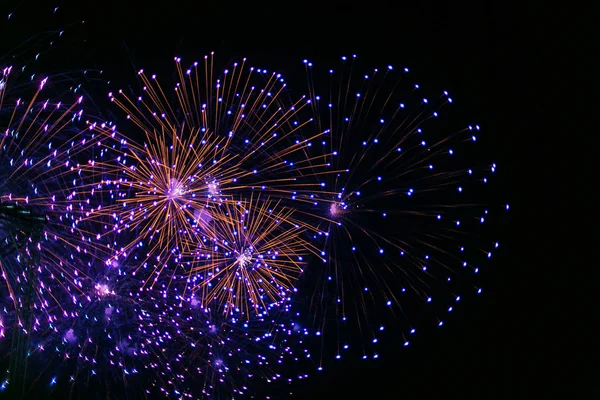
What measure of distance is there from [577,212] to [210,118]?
7099 mm

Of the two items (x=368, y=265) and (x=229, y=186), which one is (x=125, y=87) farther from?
(x=368, y=265)

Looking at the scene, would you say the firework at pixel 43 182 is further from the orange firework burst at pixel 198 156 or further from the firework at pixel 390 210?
the firework at pixel 390 210

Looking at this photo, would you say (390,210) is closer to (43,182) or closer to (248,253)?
(248,253)

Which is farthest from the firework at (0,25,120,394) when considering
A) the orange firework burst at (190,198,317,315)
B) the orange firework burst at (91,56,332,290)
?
the orange firework burst at (190,198,317,315)

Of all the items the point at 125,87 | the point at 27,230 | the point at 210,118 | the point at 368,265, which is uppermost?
the point at 125,87

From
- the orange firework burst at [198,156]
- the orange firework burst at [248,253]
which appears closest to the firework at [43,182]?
the orange firework burst at [198,156]

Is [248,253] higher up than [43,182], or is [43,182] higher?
[43,182]

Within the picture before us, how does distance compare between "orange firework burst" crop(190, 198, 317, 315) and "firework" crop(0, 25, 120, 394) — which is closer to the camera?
"firework" crop(0, 25, 120, 394)

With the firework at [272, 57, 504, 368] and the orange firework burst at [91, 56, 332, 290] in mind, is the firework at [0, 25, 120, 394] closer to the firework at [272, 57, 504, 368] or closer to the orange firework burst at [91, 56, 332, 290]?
the orange firework burst at [91, 56, 332, 290]

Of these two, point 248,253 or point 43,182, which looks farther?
point 248,253

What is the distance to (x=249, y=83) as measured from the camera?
7.20 m

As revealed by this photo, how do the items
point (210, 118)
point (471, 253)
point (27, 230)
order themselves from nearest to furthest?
point (27, 230) < point (210, 118) < point (471, 253)

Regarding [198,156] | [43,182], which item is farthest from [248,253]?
[43,182]

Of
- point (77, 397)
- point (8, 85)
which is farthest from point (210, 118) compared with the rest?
point (77, 397)
